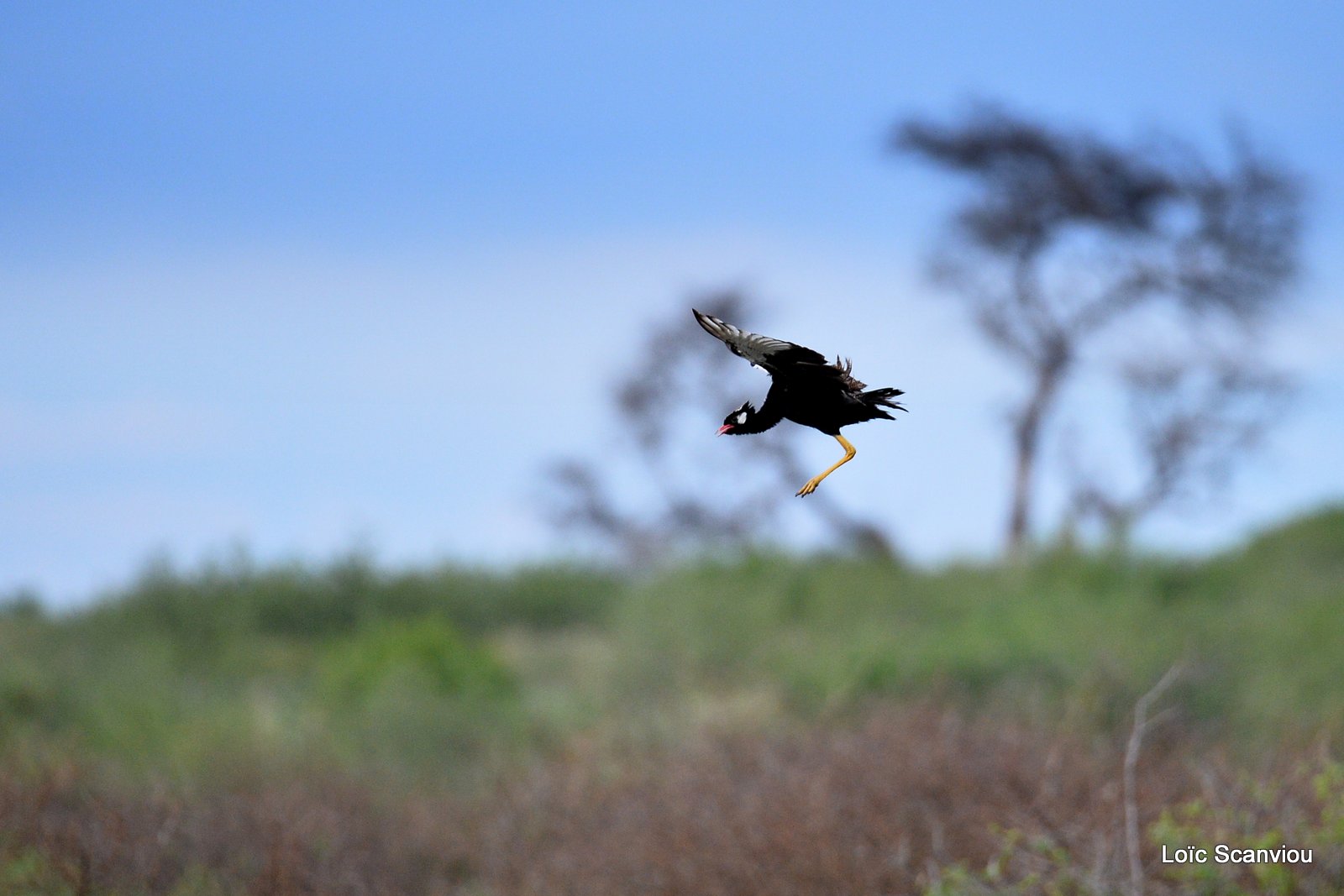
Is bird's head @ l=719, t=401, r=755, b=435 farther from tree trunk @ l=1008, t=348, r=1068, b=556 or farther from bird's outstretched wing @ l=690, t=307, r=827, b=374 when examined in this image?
tree trunk @ l=1008, t=348, r=1068, b=556

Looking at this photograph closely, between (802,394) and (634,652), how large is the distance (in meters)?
16.8

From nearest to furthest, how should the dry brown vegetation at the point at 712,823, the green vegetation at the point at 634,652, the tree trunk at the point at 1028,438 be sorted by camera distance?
the dry brown vegetation at the point at 712,823 → the green vegetation at the point at 634,652 → the tree trunk at the point at 1028,438

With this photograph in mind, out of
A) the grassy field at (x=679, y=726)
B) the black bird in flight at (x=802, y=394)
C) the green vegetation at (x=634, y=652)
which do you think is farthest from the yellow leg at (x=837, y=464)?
the green vegetation at (x=634, y=652)

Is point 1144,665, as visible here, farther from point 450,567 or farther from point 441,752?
point 450,567

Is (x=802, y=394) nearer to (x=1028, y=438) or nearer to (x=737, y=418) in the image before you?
(x=737, y=418)

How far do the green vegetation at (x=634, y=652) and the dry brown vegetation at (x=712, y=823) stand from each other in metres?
1.69

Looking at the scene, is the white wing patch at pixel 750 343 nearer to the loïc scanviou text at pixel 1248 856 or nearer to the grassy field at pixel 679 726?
the grassy field at pixel 679 726

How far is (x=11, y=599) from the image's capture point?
25781 mm

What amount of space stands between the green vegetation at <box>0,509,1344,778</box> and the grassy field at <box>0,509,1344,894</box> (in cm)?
6

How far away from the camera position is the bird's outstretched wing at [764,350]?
171 cm

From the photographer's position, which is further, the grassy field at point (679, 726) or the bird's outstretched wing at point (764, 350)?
the grassy field at point (679, 726)

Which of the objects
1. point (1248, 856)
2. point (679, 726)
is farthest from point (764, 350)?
point (679, 726)

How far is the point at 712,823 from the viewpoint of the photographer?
1009cm

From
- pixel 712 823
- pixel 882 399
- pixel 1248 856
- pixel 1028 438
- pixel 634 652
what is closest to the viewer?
pixel 882 399
